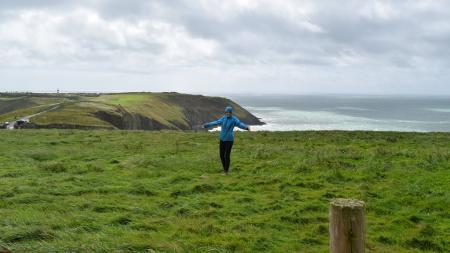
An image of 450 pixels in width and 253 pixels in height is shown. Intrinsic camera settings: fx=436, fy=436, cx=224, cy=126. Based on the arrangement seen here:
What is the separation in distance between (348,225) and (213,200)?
7.64 m

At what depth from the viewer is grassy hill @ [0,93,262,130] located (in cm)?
6638

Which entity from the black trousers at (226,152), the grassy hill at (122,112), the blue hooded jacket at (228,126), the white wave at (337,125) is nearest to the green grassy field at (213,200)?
the black trousers at (226,152)

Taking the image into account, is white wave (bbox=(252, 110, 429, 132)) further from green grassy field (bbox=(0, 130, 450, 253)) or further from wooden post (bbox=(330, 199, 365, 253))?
wooden post (bbox=(330, 199, 365, 253))

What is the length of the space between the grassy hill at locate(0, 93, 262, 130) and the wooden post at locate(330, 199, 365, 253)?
2356 inches

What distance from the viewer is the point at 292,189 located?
1459cm

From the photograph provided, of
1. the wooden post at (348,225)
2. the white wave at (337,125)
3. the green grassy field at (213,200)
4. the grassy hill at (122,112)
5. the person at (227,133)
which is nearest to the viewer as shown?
the wooden post at (348,225)

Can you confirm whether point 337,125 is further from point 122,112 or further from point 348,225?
point 348,225

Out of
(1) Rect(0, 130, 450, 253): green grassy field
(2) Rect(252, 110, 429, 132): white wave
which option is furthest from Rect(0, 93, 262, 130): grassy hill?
(1) Rect(0, 130, 450, 253): green grassy field

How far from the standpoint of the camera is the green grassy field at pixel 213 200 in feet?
29.5

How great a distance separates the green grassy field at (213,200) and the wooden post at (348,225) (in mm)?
3508

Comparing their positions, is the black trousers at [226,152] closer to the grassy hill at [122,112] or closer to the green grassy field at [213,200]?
the green grassy field at [213,200]

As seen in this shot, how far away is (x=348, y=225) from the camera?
17.6ft

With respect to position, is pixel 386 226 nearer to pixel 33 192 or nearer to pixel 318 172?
pixel 318 172

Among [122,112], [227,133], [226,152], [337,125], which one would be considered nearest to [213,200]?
[226,152]
